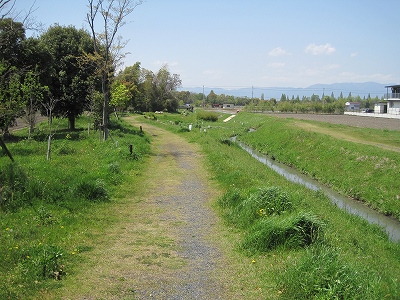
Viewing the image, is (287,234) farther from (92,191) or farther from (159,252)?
(92,191)

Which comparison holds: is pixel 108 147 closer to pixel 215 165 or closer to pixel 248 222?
→ pixel 215 165

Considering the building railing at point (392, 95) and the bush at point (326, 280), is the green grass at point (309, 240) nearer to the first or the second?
the bush at point (326, 280)

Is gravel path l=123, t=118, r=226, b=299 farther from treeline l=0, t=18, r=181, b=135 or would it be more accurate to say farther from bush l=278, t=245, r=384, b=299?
treeline l=0, t=18, r=181, b=135

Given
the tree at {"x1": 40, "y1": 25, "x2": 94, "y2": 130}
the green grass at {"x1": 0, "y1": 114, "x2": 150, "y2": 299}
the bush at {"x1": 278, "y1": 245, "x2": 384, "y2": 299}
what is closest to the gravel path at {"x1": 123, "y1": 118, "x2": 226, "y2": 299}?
the bush at {"x1": 278, "y1": 245, "x2": 384, "y2": 299}

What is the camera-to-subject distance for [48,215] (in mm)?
8945

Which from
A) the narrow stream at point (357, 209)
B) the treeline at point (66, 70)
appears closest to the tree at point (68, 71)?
A: the treeline at point (66, 70)

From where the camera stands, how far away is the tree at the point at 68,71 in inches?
1167

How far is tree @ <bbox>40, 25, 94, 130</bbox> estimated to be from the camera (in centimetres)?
2964

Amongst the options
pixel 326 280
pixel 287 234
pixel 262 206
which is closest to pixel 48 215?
pixel 262 206

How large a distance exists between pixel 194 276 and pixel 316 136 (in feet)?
82.9

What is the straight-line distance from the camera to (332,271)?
19.0ft

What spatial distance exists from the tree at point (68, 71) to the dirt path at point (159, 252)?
18642 millimetres

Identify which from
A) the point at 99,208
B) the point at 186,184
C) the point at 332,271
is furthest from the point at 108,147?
the point at 332,271

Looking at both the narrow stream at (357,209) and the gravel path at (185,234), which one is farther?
the narrow stream at (357,209)
